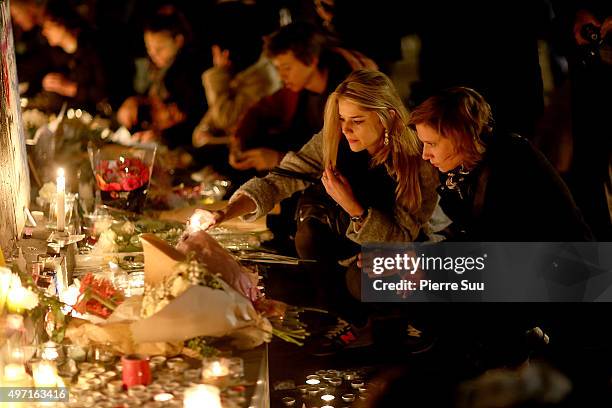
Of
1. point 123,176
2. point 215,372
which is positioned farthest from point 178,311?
point 123,176

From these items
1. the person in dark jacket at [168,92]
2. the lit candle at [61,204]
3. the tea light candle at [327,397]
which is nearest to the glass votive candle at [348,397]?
the tea light candle at [327,397]

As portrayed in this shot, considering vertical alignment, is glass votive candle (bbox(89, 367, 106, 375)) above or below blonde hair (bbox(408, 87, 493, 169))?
below

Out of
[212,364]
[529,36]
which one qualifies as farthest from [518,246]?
[212,364]

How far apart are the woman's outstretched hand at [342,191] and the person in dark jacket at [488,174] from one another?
346 mm

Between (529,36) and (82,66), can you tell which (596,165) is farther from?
(82,66)

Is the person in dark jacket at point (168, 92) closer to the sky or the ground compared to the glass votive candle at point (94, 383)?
closer to the sky

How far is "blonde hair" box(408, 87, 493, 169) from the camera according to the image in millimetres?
3303

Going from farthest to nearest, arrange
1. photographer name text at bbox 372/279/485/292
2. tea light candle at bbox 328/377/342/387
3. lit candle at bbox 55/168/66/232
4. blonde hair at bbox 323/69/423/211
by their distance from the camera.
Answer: photographer name text at bbox 372/279/485/292
blonde hair at bbox 323/69/423/211
lit candle at bbox 55/168/66/232
tea light candle at bbox 328/377/342/387

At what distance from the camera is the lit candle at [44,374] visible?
206cm

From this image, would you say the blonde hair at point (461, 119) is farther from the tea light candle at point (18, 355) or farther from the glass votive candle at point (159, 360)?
the tea light candle at point (18, 355)

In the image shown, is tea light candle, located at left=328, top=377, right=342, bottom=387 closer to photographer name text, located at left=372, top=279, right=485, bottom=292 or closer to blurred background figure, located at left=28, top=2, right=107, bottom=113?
photographer name text, located at left=372, top=279, right=485, bottom=292

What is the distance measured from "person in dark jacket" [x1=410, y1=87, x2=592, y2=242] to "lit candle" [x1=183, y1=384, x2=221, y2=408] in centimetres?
161

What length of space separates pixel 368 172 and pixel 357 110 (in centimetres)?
28

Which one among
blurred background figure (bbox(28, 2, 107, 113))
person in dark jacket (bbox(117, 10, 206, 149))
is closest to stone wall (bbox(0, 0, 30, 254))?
person in dark jacket (bbox(117, 10, 206, 149))
